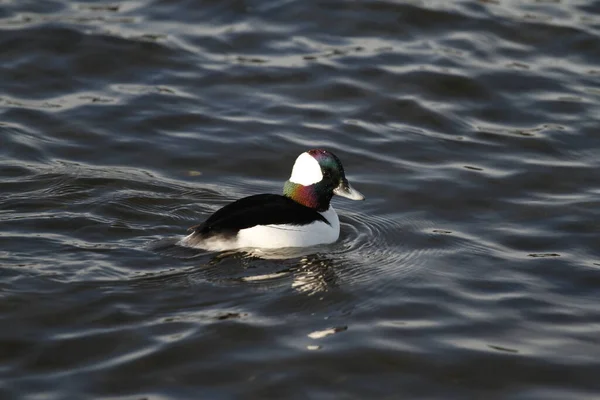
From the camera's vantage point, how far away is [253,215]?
28.4 ft

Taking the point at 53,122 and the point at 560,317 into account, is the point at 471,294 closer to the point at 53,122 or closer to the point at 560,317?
the point at 560,317

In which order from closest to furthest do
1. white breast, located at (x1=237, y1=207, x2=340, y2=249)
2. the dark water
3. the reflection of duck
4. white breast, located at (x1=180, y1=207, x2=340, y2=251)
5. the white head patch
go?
the dark water, the reflection of duck, white breast, located at (x1=180, y1=207, x2=340, y2=251), white breast, located at (x1=237, y1=207, x2=340, y2=249), the white head patch

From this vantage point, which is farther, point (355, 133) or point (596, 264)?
point (355, 133)

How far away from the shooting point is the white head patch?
9305 mm

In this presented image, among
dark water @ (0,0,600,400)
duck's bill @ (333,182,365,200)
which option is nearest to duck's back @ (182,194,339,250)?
dark water @ (0,0,600,400)

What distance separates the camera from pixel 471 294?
8.06 meters

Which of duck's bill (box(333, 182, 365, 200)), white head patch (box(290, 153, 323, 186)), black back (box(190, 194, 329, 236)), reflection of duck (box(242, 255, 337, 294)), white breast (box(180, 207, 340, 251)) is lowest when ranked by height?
reflection of duck (box(242, 255, 337, 294))

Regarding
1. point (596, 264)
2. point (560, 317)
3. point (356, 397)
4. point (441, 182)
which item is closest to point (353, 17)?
point (441, 182)

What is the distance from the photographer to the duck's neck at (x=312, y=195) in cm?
937

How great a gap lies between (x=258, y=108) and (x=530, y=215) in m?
3.67

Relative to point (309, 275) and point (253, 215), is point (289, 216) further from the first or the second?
point (309, 275)

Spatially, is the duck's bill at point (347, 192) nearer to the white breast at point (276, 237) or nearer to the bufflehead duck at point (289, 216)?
the bufflehead duck at point (289, 216)

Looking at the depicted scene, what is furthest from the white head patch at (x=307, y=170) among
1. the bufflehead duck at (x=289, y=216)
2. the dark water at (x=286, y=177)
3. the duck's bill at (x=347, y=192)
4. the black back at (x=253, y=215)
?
the dark water at (x=286, y=177)

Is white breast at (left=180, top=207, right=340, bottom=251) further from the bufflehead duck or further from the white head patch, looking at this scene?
the white head patch
